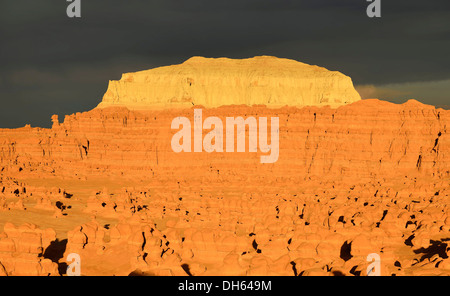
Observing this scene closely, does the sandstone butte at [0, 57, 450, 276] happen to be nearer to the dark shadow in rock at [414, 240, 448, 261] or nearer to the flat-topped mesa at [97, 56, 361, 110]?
the dark shadow in rock at [414, 240, 448, 261]

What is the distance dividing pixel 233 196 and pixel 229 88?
325 ft

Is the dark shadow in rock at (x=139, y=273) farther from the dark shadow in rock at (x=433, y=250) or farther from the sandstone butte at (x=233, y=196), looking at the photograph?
the dark shadow in rock at (x=433, y=250)

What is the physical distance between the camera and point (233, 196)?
57.8m

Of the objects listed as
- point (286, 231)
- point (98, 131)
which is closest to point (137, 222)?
point (286, 231)

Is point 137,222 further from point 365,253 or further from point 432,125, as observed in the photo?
point 432,125

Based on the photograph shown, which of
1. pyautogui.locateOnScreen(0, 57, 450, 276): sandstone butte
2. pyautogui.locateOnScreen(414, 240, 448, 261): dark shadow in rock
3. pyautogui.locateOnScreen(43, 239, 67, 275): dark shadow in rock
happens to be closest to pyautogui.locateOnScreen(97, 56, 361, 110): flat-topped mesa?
pyautogui.locateOnScreen(0, 57, 450, 276): sandstone butte

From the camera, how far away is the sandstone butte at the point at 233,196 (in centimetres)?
2614

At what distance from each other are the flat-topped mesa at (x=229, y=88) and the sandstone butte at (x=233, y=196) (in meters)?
62.4

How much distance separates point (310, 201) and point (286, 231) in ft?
55.8

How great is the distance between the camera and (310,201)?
5081 centimetres

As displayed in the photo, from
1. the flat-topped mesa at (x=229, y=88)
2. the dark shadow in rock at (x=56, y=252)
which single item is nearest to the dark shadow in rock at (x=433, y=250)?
the dark shadow in rock at (x=56, y=252)

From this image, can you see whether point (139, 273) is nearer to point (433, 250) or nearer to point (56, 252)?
point (56, 252)

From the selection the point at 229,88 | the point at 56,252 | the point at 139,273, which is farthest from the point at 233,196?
the point at 229,88

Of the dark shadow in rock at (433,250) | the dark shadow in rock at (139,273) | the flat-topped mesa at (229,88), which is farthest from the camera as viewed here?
the flat-topped mesa at (229,88)
